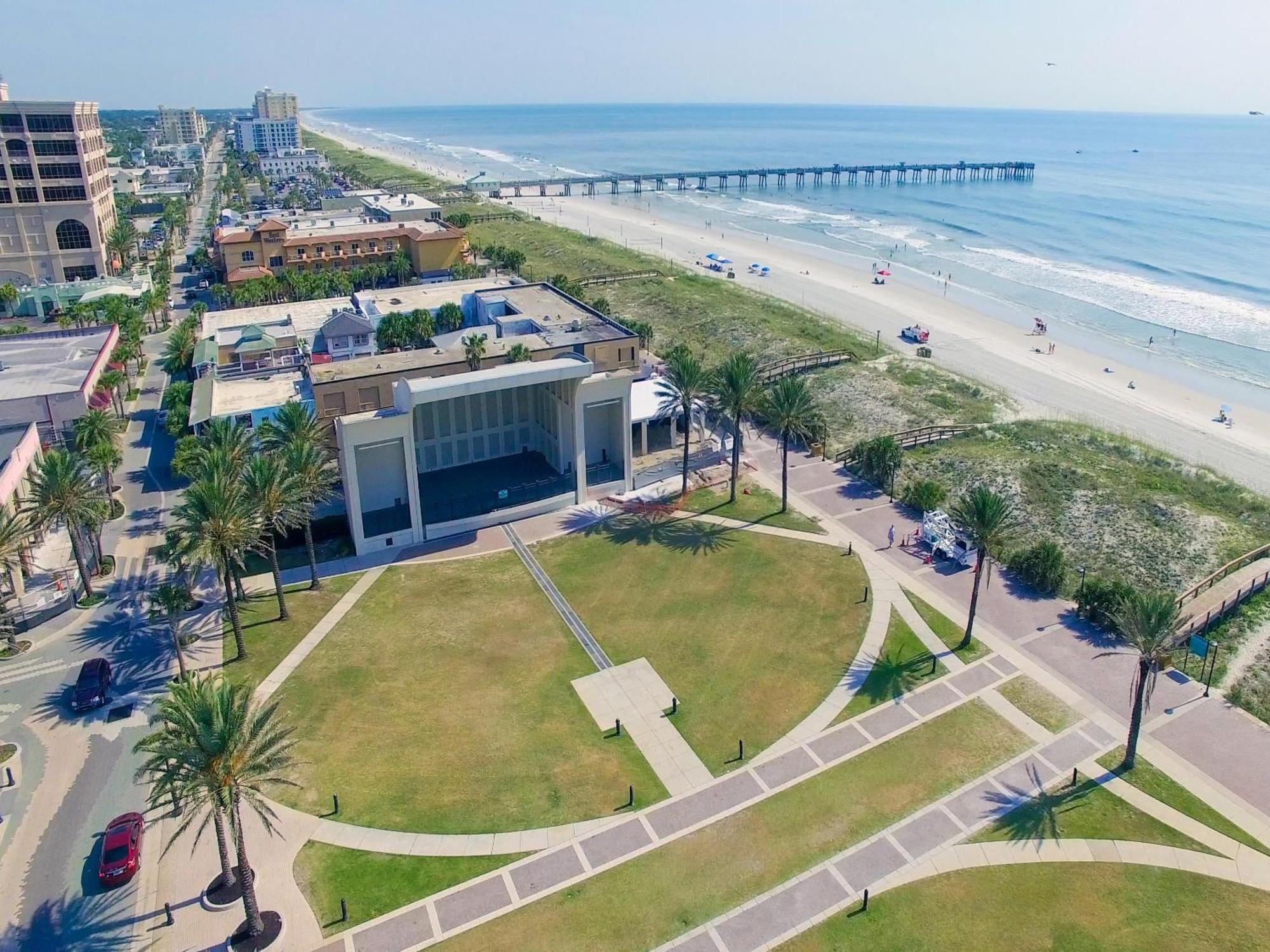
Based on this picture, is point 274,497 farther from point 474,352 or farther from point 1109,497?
point 1109,497

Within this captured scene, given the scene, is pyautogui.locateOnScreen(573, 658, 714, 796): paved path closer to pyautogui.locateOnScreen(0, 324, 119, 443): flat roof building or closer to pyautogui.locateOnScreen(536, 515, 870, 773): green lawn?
pyautogui.locateOnScreen(536, 515, 870, 773): green lawn

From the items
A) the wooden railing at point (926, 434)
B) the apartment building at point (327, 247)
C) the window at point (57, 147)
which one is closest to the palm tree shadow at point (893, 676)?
the wooden railing at point (926, 434)

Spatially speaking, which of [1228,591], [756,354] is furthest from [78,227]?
[1228,591]

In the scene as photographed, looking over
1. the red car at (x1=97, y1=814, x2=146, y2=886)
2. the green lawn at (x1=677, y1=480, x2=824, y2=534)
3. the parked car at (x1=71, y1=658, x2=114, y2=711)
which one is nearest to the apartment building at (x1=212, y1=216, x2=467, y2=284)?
the green lawn at (x1=677, y1=480, x2=824, y2=534)

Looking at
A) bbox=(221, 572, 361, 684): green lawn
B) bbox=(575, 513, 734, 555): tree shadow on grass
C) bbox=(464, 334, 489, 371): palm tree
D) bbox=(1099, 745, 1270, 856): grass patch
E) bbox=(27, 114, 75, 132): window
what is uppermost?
bbox=(27, 114, 75, 132): window

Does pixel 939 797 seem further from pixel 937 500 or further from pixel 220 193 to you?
pixel 220 193

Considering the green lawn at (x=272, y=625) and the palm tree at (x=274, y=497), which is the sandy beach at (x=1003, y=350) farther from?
the palm tree at (x=274, y=497)
